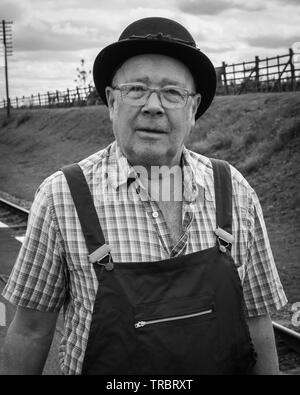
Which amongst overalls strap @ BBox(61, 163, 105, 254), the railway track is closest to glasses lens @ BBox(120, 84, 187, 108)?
overalls strap @ BBox(61, 163, 105, 254)

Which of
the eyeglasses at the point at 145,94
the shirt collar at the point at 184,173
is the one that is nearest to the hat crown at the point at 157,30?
the eyeglasses at the point at 145,94

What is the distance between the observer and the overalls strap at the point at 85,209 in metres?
1.92

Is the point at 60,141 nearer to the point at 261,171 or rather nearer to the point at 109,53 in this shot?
the point at 261,171

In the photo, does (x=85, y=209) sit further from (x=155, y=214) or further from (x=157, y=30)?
(x=157, y=30)

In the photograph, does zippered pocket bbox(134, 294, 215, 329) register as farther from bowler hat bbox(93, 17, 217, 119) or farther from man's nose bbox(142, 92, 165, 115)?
bowler hat bbox(93, 17, 217, 119)

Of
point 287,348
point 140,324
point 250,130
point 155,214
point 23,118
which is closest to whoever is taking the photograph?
point 140,324

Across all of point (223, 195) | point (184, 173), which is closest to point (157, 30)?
point (184, 173)

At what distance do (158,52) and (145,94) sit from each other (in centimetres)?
17

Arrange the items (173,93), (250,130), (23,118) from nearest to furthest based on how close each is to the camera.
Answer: (173,93) → (250,130) → (23,118)

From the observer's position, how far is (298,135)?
13719mm

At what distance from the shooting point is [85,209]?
1.96 metres

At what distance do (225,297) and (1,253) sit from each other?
7.56m

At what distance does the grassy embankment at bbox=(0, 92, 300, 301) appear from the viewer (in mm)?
10094
